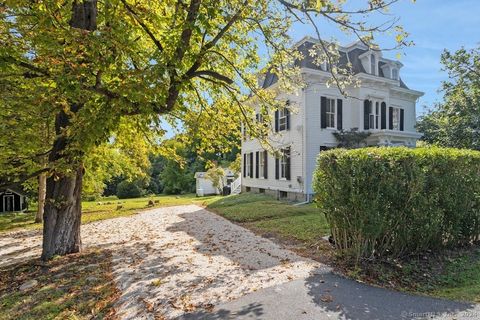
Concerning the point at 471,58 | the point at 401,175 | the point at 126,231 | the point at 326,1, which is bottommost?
the point at 126,231

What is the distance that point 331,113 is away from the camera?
1730 cm

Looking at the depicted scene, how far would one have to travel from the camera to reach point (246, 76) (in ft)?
29.1

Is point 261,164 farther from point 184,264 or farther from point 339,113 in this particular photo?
point 184,264

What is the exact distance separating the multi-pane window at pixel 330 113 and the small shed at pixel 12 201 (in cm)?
2286

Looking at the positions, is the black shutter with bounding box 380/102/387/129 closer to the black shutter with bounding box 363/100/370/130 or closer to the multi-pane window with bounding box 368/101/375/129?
the multi-pane window with bounding box 368/101/375/129

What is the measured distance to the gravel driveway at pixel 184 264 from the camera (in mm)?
4516

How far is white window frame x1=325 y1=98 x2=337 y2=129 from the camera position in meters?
17.2

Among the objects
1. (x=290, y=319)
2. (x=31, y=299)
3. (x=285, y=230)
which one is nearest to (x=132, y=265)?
(x=31, y=299)

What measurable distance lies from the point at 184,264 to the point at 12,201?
25.2 m

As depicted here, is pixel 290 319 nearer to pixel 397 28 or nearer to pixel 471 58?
pixel 397 28

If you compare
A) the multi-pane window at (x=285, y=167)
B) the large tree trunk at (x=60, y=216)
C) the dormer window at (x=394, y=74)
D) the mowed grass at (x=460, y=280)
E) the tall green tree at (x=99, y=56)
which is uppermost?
the dormer window at (x=394, y=74)

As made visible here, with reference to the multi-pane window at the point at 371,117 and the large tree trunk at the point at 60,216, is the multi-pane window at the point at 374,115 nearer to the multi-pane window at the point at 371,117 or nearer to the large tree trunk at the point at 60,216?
the multi-pane window at the point at 371,117

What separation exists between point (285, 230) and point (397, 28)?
5.95 m

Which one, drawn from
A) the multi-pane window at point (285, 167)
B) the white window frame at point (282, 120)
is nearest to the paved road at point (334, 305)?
the multi-pane window at point (285, 167)
